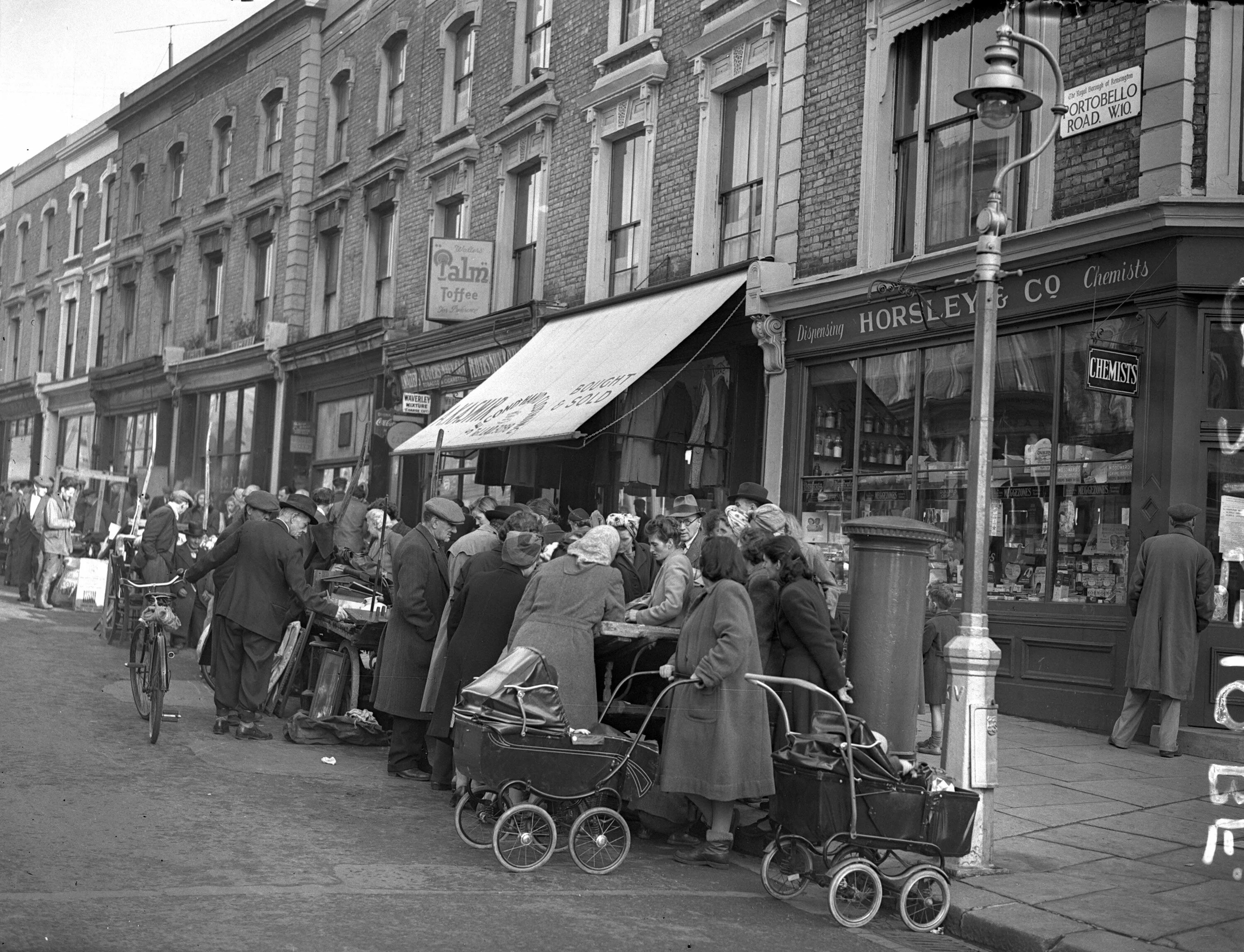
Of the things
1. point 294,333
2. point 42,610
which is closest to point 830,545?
point 42,610

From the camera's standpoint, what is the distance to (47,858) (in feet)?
21.8

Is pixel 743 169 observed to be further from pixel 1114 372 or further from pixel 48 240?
pixel 48 240

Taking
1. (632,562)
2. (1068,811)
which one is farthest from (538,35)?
(1068,811)

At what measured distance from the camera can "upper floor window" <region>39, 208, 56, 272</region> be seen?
4228 centimetres

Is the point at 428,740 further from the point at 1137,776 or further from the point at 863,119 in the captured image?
the point at 863,119

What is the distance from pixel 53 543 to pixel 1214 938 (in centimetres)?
1859

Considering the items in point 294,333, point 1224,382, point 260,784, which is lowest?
point 260,784

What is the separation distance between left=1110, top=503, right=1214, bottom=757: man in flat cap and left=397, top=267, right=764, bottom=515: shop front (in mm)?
6167

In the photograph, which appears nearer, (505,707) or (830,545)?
(505,707)

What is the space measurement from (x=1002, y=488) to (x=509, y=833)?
693cm

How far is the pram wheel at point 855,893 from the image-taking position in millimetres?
6551

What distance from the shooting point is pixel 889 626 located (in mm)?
8477

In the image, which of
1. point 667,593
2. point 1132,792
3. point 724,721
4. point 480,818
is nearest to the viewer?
point 724,721

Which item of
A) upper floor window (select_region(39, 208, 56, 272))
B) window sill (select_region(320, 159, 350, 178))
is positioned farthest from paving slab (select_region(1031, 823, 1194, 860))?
upper floor window (select_region(39, 208, 56, 272))
